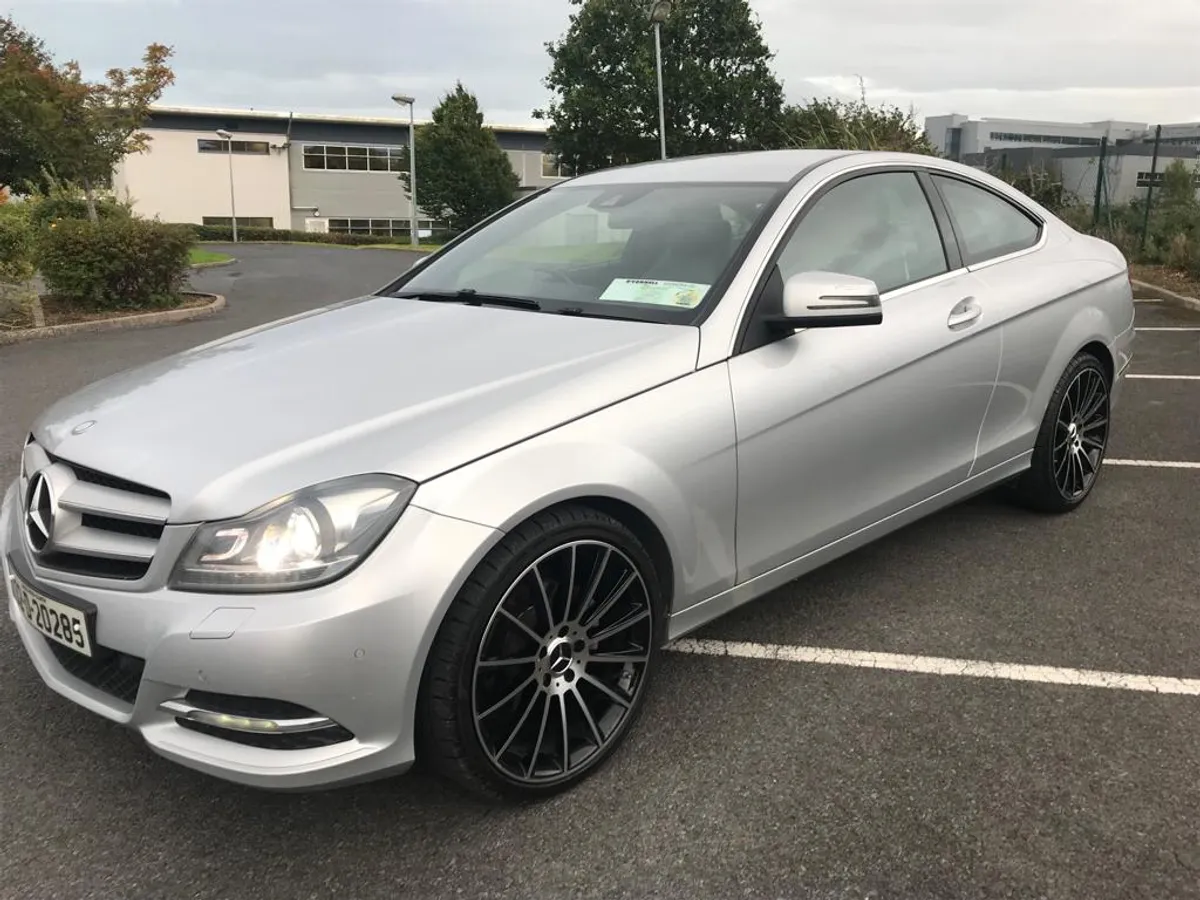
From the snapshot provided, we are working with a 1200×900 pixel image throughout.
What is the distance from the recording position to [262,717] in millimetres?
2037

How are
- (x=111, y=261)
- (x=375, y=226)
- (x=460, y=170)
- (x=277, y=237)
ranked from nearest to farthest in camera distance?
(x=111, y=261), (x=460, y=170), (x=277, y=237), (x=375, y=226)

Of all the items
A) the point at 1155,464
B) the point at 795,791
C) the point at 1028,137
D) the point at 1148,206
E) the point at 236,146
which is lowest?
the point at 795,791

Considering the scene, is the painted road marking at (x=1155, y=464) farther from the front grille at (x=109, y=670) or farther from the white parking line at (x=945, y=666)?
the front grille at (x=109, y=670)

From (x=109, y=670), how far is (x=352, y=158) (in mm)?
56948

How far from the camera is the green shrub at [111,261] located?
11.7m

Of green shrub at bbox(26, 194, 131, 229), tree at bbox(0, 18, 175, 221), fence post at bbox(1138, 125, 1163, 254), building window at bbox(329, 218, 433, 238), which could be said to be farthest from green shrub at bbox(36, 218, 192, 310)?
building window at bbox(329, 218, 433, 238)

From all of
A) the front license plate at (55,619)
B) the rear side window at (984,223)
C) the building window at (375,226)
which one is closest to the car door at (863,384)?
the rear side window at (984,223)

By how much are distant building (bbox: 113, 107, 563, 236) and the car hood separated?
50.0m

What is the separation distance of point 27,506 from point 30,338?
9.25 m

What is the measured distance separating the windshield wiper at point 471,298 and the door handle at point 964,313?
1495 millimetres

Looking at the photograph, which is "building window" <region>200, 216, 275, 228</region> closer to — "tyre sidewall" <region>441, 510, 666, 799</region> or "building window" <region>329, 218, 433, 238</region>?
"building window" <region>329, 218, 433, 238</region>

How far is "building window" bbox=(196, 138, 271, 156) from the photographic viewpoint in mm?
52094

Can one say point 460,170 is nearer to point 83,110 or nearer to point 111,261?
point 83,110

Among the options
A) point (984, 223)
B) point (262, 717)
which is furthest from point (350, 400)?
point (984, 223)
